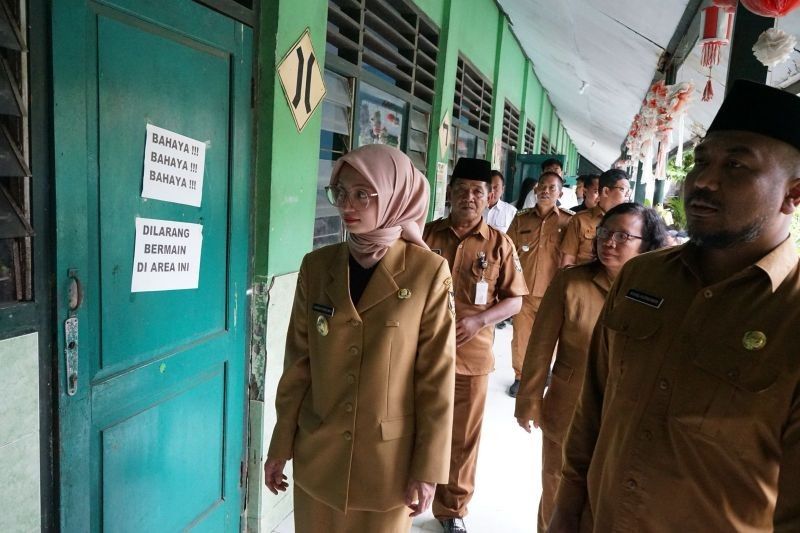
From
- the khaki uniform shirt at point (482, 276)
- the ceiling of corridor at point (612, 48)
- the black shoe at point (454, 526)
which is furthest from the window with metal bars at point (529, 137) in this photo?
the black shoe at point (454, 526)

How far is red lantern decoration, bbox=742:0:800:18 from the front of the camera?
1820 mm

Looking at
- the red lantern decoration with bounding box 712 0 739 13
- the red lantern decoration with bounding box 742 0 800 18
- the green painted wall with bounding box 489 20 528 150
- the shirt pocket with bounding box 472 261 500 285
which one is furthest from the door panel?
the green painted wall with bounding box 489 20 528 150

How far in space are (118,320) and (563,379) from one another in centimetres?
164

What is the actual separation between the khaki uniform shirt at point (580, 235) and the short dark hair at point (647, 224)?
2279mm

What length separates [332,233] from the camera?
3250 mm

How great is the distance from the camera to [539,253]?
459cm

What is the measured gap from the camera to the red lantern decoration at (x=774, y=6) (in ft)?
5.97

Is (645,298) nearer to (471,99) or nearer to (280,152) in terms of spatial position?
(280,152)

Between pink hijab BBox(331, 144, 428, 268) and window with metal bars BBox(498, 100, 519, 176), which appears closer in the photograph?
pink hijab BBox(331, 144, 428, 268)

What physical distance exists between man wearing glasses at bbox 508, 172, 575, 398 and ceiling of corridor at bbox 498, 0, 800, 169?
1405mm

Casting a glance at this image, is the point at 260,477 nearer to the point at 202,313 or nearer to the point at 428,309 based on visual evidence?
the point at 202,313

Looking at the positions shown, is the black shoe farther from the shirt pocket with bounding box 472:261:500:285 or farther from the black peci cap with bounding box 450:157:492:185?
the black peci cap with bounding box 450:157:492:185

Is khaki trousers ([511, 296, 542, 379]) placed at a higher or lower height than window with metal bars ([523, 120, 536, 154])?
lower

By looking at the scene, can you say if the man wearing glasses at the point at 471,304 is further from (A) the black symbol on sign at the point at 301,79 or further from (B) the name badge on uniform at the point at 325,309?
(B) the name badge on uniform at the point at 325,309
